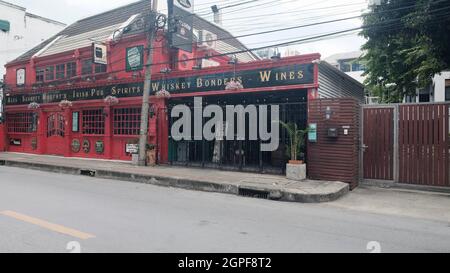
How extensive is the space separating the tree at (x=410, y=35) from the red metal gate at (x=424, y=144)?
1.87 metres

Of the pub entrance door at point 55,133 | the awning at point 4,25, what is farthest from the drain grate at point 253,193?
the awning at point 4,25

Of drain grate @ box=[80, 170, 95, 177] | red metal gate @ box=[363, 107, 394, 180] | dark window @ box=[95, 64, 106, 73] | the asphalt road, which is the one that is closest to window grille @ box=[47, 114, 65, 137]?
dark window @ box=[95, 64, 106, 73]

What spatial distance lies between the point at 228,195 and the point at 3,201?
5.43m

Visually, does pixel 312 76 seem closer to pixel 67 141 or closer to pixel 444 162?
pixel 444 162

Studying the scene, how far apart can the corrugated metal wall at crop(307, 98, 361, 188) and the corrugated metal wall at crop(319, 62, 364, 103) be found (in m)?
1.13

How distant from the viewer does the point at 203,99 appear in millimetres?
14703

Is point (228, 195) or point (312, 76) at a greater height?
point (312, 76)

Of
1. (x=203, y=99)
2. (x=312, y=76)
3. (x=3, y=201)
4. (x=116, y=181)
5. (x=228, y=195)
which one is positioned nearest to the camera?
(x=3, y=201)

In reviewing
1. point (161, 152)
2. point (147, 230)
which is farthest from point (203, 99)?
point (147, 230)

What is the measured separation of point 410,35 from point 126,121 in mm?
12303

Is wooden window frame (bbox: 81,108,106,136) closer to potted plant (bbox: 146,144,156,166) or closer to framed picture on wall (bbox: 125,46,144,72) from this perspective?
framed picture on wall (bbox: 125,46,144,72)

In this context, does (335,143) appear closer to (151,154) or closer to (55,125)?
(151,154)

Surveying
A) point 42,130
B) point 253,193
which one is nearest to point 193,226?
point 253,193

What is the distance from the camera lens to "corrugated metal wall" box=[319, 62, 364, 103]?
11930 millimetres
